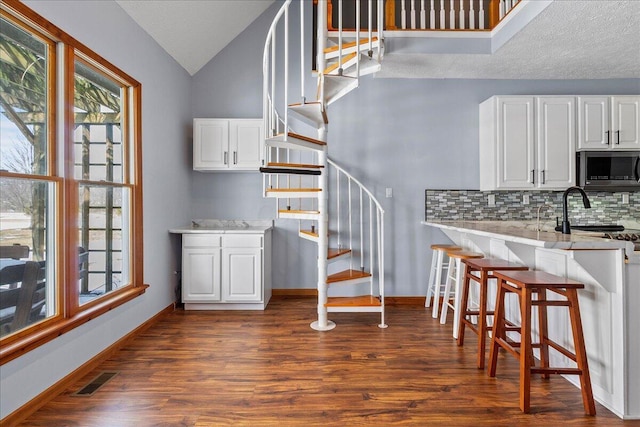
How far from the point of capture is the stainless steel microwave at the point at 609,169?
3566mm

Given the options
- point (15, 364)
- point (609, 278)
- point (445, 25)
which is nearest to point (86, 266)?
point (15, 364)

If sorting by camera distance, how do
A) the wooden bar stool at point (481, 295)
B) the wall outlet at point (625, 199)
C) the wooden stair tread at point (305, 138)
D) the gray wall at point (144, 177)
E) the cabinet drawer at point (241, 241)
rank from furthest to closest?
the wall outlet at point (625, 199) → the cabinet drawer at point (241, 241) → the wooden stair tread at point (305, 138) → the wooden bar stool at point (481, 295) → the gray wall at point (144, 177)

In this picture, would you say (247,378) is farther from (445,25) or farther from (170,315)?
(445,25)

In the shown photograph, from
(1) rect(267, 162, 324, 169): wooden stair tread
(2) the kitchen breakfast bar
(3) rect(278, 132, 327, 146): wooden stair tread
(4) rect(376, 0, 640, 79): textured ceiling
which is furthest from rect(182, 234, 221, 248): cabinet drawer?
(2) the kitchen breakfast bar

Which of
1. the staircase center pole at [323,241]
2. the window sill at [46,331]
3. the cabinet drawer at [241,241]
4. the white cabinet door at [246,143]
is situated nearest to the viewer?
the window sill at [46,331]

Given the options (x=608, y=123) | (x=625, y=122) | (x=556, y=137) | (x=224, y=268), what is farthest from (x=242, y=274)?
(x=625, y=122)

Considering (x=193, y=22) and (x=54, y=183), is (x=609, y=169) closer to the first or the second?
(x=193, y=22)

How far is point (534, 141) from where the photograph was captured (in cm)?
362

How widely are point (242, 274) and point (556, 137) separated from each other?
3.58 m

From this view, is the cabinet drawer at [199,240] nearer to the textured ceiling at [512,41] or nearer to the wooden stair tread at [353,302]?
the wooden stair tread at [353,302]

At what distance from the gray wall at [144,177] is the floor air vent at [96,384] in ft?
0.48

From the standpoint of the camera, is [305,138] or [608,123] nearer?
[305,138]

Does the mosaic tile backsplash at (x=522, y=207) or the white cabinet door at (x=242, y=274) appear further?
the mosaic tile backsplash at (x=522, y=207)

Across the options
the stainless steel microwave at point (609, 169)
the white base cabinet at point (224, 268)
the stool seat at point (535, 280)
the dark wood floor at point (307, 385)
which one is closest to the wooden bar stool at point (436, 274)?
the dark wood floor at point (307, 385)
